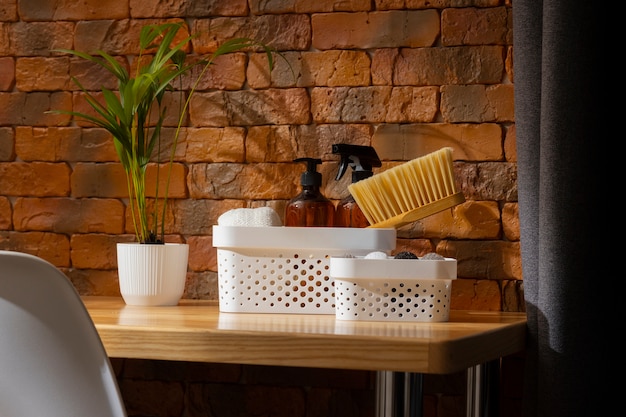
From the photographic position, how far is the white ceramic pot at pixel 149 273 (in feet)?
5.25

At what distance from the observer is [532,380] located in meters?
1.45

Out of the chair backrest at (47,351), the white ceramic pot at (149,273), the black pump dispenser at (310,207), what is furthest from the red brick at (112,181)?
the chair backrest at (47,351)

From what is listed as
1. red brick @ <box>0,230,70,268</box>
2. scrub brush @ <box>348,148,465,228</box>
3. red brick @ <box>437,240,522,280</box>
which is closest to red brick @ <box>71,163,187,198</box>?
red brick @ <box>0,230,70,268</box>

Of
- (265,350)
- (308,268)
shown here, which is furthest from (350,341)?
(308,268)

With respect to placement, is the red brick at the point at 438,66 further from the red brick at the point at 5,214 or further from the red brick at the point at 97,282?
the red brick at the point at 5,214

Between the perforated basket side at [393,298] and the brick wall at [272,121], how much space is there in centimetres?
36

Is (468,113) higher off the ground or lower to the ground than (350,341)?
higher

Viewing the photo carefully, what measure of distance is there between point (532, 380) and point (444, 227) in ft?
1.21

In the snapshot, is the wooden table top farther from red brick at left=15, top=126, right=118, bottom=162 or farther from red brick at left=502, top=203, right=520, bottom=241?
red brick at left=15, top=126, right=118, bottom=162

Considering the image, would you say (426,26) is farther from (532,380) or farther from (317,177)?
(532,380)

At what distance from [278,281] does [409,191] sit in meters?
0.27

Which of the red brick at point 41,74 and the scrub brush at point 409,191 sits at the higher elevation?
the red brick at point 41,74

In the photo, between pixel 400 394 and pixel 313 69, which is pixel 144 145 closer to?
pixel 313 69

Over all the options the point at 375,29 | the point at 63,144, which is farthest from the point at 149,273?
the point at 375,29
